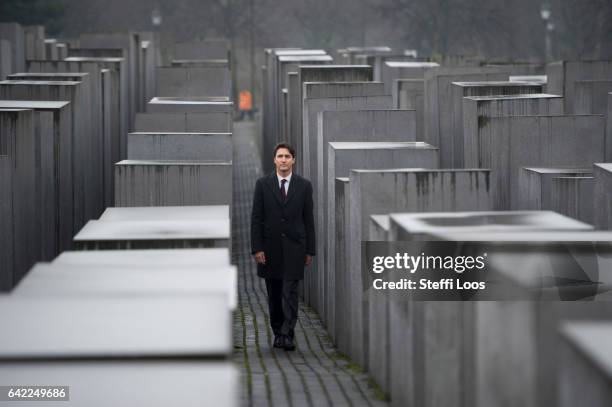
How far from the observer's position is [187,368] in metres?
4.88

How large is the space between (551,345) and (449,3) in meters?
60.0

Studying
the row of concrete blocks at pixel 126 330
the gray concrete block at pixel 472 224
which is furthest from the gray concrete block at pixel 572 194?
the row of concrete blocks at pixel 126 330

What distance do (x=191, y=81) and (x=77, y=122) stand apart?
8993 millimetres

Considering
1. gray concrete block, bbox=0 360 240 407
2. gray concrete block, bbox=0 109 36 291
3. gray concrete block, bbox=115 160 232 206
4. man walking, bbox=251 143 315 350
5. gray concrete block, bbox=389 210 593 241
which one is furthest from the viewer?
gray concrete block, bbox=115 160 232 206

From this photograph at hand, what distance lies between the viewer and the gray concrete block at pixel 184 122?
738 inches

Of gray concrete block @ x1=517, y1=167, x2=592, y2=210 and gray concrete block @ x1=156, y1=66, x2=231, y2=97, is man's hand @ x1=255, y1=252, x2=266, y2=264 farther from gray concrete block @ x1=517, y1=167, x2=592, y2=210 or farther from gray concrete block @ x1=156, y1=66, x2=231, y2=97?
gray concrete block @ x1=156, y1=66, x2=231, y2=97

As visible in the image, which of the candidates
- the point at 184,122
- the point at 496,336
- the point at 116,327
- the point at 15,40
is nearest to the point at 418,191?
the point at 496,336

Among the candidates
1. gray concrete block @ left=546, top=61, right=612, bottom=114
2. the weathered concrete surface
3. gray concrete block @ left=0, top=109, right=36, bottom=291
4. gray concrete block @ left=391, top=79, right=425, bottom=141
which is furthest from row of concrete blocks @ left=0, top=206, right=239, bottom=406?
gray concrete block @ left=546, top=61, right=612, bottom=114

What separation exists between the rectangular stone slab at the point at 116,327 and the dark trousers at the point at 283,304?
4.98 meters

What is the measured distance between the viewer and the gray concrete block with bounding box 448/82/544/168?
16344 mm

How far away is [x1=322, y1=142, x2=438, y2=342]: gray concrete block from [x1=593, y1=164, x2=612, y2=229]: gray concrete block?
67.2 inches

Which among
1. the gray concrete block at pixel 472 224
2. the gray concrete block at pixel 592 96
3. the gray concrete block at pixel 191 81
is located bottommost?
the gray concrete block at pixel 472 224

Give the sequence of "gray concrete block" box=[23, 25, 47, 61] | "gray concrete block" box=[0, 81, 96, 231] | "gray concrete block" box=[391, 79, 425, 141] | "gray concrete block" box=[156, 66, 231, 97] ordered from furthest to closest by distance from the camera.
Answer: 1. "gray concrete block" box=[23, 25, 47, 61]
2. "gray concrete block" box=[156, 66, 231, 97]
3. "gray concrete block" box=[391, 79, 425, 141]
4. "gray concrete block" box=[0, 81, 96, 231]

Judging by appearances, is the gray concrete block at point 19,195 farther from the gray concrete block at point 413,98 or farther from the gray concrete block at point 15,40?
the gray concrete block at point 15,40
